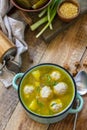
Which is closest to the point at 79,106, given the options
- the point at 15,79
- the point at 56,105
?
the point at 56,105

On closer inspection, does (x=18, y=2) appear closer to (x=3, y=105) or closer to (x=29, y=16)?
(x=29, y=16)

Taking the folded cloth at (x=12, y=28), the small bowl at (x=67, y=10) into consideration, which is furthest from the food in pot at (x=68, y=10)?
the folded cloth at (x=12, y=28)

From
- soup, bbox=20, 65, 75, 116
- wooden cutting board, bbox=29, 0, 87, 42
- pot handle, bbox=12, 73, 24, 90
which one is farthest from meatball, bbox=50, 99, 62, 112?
wooden cutting board, bbox=29, 0, 87, 42

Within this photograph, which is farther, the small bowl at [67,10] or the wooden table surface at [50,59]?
the small bowl at [67,10]

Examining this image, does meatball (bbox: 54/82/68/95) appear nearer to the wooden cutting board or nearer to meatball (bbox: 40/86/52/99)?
meatball (bbox: 40/86/52/99)

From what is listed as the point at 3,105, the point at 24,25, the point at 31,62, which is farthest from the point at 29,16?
the point at 3,105

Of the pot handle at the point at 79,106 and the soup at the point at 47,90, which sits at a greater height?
the soup at the point at 47,90

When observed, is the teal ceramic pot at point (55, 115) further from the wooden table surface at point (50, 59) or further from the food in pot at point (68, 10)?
the food in pot at point (68, 10)
